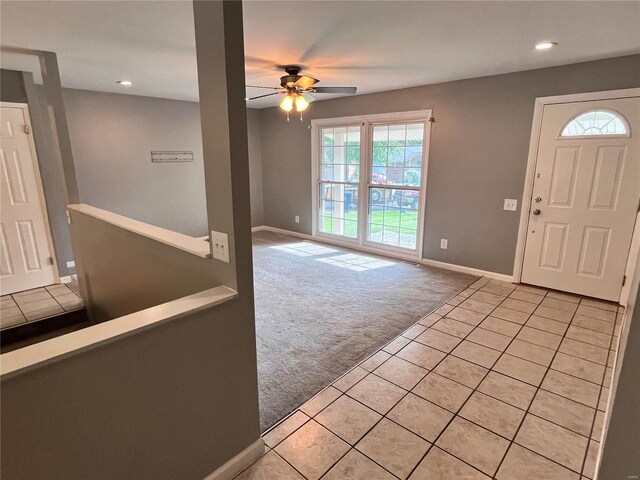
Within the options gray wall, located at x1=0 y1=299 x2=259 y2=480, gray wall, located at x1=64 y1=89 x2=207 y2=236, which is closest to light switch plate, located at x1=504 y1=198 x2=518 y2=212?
gray wall, located at x1=0 y1=299 x2=259 y2=480

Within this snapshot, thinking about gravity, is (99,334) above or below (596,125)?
below

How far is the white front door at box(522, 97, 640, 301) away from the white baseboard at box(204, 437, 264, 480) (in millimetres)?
3495

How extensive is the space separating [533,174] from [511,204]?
0.38 m

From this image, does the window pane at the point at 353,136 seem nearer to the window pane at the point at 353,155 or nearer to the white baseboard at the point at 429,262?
the window pane at the point at 353,155

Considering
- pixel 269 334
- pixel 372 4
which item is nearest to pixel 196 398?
pixel 269 334

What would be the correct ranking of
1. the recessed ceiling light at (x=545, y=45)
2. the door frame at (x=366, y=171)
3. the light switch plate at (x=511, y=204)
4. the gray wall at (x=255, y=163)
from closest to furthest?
the recessed ceiling light at (x=545, y=45)
the light switch plate at (x=511, y=204)
the door frame at (x=366, y=171)
the gray wall at (x=255, y=163)

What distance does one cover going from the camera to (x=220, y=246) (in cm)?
147

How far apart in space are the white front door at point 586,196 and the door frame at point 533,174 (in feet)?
0.13

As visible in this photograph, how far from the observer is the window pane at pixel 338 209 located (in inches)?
215

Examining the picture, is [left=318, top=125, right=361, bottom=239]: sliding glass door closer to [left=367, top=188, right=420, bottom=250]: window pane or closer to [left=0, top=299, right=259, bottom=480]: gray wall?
[left=367, top=188, right=420, bottom=250]: window pane

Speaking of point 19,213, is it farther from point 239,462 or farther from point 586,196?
point 586,196

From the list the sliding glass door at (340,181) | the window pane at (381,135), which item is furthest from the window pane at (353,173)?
the window pane at (381,135)

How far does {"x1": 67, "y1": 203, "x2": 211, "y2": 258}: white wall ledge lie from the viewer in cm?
166

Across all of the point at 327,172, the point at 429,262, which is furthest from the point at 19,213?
the point at 429,262
